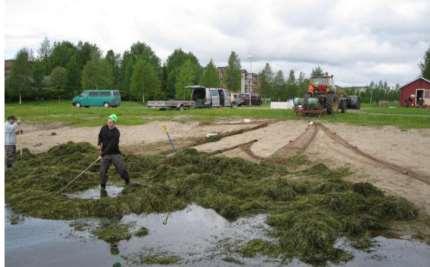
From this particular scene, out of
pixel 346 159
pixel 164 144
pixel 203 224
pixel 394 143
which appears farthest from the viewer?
pixel 164 144

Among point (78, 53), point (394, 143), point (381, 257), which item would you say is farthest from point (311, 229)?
point (78, 53)

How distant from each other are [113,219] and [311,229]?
3.96 metres

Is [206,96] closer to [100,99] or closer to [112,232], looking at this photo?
[100,99]

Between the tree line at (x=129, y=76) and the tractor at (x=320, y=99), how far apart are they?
944 inches

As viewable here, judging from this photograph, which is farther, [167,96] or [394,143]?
[167,96]

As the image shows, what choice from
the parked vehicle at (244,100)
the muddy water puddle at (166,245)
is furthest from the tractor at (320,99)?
the muddy water puddle at (166,245)

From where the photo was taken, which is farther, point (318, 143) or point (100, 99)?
point (100, 99)

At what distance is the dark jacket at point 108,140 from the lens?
1280 centimetres

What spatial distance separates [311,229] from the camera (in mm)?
8852

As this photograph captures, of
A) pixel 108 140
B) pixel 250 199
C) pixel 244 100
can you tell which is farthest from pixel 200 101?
pixel 250 199

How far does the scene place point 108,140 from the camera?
1282cm

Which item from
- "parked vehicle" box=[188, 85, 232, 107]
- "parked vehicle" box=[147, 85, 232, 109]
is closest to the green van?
"parked vehicle" box=[147, 85, 232, 109]

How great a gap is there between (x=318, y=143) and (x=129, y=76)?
62.8 metres

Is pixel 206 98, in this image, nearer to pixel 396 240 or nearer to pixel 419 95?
pixel 419 95
